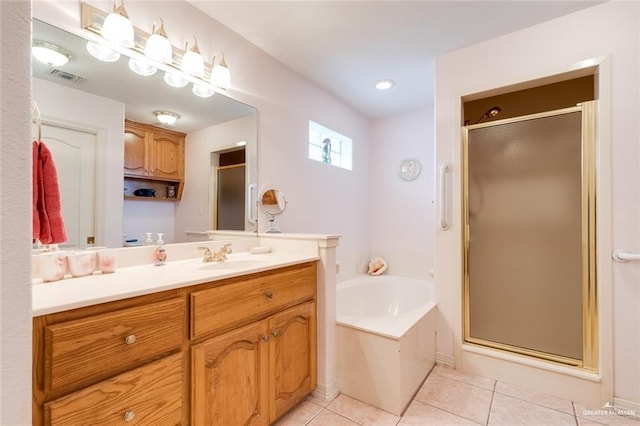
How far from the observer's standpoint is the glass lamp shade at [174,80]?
1550 mm

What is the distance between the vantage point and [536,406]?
1.62 m

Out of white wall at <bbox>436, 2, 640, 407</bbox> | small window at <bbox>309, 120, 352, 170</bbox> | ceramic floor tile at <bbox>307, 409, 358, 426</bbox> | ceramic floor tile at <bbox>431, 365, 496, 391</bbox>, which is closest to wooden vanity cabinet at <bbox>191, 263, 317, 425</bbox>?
ceramic floor tile at <bbox>307, 409, 358, 426</bbox>

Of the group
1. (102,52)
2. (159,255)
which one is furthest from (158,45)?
(159,255)

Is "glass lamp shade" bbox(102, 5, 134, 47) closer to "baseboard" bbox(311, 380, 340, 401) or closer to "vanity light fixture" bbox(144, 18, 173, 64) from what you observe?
"vanity light fixture" bbox(144, 18, 173, 64)

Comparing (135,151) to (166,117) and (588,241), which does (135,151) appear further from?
(588,241)

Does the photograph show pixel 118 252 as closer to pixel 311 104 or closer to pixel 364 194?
pixel 311 104

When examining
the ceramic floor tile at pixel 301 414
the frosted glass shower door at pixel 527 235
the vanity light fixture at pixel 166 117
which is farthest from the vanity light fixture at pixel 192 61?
the ceramic floor tile at pixel 301 414

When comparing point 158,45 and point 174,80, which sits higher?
point 158,45

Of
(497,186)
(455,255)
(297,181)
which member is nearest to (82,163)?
(297,181)

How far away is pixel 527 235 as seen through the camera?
1.87 metres

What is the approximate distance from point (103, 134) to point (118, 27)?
0.50 metres

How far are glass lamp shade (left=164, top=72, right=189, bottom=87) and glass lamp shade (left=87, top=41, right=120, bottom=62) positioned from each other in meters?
0.24

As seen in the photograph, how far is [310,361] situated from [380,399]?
1.51ft

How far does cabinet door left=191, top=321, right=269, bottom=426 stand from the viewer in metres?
1.06
